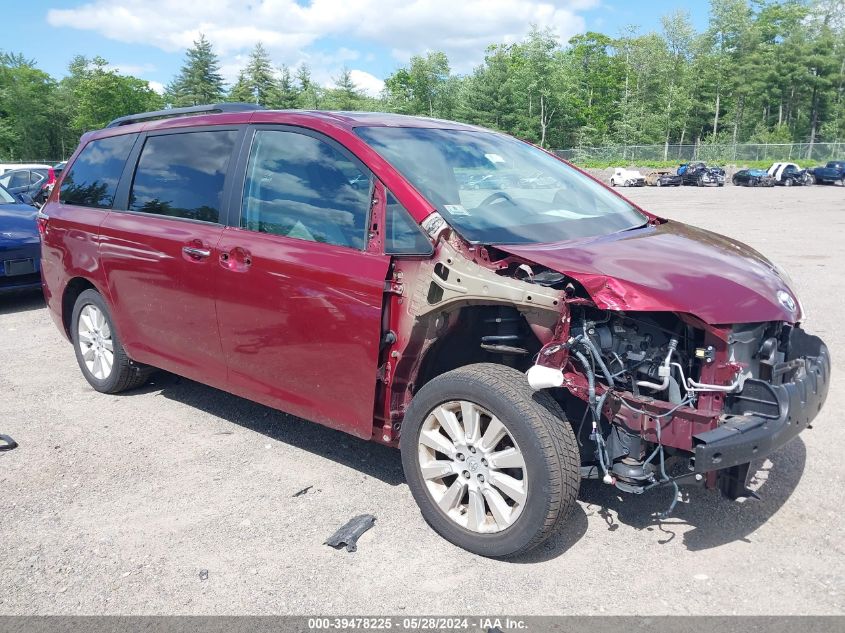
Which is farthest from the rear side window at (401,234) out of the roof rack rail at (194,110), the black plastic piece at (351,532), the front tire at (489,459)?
the roof rack rail at (194,110)

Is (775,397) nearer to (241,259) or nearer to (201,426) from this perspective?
(241,259)

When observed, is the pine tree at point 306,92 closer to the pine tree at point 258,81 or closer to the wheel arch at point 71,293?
the pine tree at point 258,81

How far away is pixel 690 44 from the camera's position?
248 feet

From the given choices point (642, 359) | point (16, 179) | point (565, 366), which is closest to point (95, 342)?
point (565, 366)

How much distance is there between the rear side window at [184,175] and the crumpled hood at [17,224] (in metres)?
4.57

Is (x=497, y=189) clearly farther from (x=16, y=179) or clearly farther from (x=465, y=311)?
(x=16, y=179)

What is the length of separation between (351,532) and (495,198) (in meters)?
1.84

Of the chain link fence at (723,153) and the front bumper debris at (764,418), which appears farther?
the chain link fence at (723,153)

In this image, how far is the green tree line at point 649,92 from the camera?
2638 inches

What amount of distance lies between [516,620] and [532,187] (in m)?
2.36

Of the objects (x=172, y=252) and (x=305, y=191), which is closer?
(x=305, y=191)

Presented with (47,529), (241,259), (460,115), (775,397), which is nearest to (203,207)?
(241,259)

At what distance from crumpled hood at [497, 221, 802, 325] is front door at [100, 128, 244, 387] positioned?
194cm

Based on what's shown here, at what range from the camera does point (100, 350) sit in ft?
17.8
